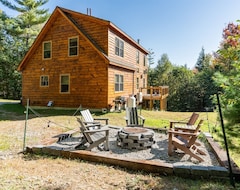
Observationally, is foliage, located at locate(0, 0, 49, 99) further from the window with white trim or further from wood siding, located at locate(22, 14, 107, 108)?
the window with white trim

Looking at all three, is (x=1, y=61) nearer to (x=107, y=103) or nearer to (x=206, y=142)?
(x=107, y=103)

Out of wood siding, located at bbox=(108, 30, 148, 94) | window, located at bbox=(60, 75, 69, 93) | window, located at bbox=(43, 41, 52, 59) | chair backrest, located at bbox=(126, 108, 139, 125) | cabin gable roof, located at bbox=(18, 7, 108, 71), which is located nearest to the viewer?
chair backrest, located at bbox=(126, 108, 139, 125)

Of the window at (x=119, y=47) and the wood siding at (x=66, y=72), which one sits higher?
the window at (x=119, y=47)

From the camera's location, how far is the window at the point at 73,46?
12242mm

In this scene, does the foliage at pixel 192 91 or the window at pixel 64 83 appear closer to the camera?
the window at pixel 64 83

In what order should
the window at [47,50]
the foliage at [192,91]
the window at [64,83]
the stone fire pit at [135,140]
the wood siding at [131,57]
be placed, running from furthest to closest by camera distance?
the foliage at [192,91], the window at [47,50], the window at [64,83], the wood siding at [131,57], the stone fire pit at [135,140]

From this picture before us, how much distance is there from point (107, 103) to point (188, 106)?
54.9 ft

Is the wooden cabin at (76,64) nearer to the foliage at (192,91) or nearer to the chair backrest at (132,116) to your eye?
the chair backrest at (132,116)

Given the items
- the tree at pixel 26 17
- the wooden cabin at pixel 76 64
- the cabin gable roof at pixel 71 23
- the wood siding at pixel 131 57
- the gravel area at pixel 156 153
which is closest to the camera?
the gravel area at pixel 156 153

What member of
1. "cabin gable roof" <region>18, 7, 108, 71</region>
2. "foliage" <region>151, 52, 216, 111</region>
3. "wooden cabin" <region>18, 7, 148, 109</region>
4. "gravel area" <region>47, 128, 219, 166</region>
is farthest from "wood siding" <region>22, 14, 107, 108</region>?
"foliage" <region>151, 52, 216, 111</region>

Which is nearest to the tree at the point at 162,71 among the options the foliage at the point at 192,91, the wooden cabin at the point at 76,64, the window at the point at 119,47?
the foliage at the point at 192,91

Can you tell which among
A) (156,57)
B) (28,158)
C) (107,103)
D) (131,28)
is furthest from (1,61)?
(156,57)

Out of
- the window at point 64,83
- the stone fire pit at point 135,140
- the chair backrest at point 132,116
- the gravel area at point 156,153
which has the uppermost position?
the window at point 64,83

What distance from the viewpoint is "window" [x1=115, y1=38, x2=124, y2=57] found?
12822 millimetres
